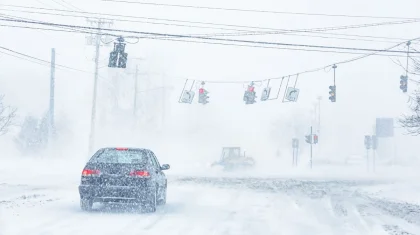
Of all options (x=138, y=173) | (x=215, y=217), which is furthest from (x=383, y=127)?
(x=138, y=173)

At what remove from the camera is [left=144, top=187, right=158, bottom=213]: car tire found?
51.1ft

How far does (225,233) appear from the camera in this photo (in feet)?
39.6

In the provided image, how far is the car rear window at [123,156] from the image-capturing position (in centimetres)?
1601

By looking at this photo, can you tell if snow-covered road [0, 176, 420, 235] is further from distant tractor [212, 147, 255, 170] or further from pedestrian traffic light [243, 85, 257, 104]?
distant tractor [212, 147, 255, 170]

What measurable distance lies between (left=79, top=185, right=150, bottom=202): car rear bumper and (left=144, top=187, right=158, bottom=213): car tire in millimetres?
191

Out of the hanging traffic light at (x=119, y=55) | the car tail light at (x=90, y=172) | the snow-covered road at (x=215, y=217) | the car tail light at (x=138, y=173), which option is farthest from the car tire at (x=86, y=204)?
the hanging traffic light at (x=119, y=55)

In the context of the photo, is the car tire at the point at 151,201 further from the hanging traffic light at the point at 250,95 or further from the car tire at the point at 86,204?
the hanging traffic light at the point at 250,95

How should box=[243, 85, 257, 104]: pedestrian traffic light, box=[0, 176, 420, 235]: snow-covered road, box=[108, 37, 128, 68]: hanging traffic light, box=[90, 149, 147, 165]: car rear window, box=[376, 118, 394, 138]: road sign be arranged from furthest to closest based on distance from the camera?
box=[376, 118, 394, 138]: road sign → box=[243, 85, 257, 104]: pedestrian traffic light → box=[108, 37, 128, 68]: hanging traffic light → box=[90, 149, 147, 165]: car rear window → box=[0, 176, 420, 235]: snow-covered road

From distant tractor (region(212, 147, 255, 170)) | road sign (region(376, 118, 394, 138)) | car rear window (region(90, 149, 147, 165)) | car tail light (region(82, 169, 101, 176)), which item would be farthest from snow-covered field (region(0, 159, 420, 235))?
road sign (region(376, 118, 394, 138))

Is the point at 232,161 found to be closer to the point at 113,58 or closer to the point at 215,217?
the point at 113,58

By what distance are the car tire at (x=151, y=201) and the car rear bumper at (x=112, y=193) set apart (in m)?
0.19

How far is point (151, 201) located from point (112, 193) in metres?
0.93

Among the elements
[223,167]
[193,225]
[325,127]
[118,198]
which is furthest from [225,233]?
[325,127]

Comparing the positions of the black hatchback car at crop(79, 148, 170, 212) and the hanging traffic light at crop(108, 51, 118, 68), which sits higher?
the hanging traffic light at crop(108, 51, 118, 68)
